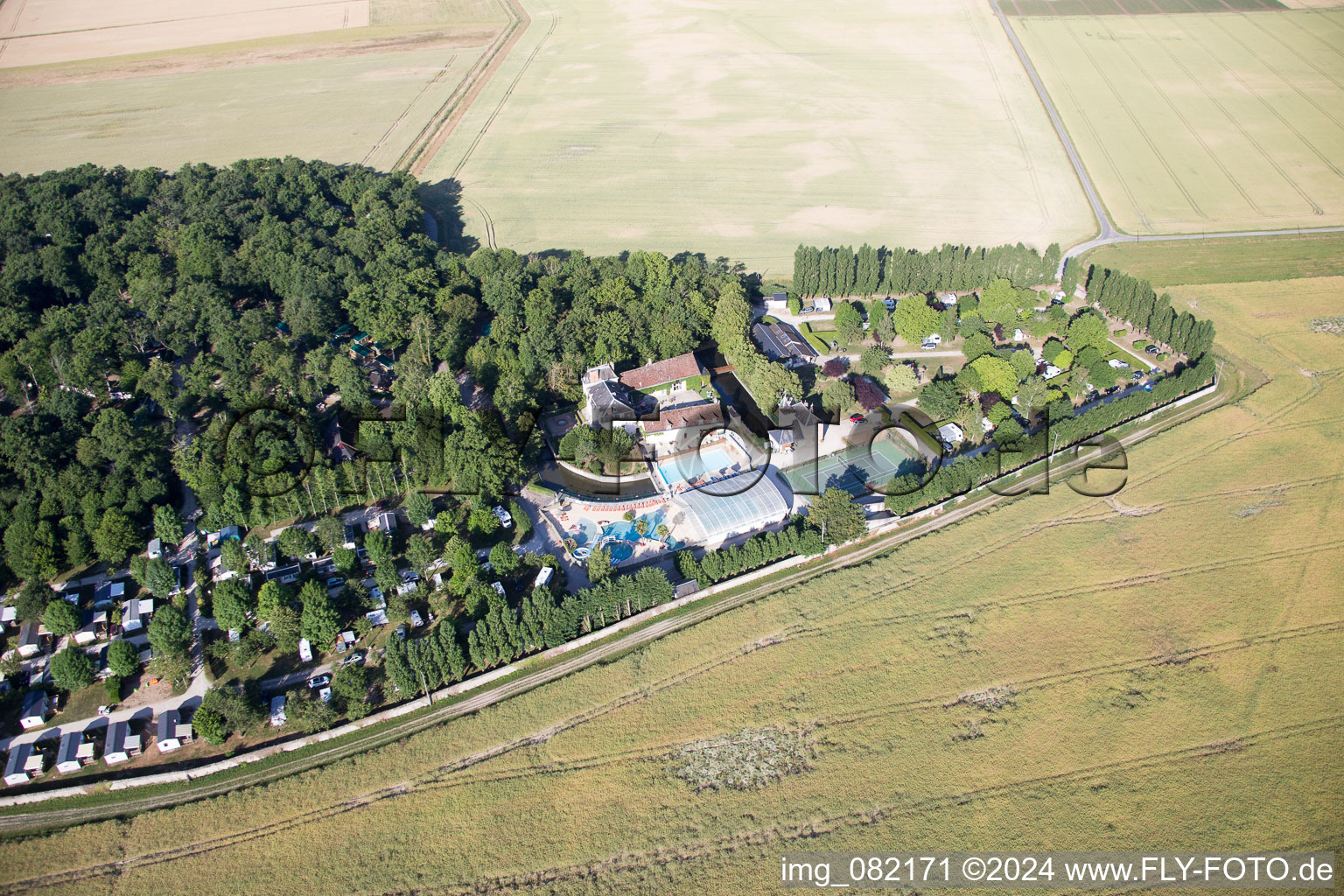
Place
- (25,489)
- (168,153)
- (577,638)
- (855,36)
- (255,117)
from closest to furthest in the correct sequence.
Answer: (577,638)
(25,489)
(168,153)
(255,117)
(855,36)

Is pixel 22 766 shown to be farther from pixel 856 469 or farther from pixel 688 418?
pixel 856 469

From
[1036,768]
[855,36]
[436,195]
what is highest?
[855,36]

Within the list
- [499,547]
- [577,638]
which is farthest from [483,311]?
[577,638]

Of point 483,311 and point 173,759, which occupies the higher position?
point 483,311

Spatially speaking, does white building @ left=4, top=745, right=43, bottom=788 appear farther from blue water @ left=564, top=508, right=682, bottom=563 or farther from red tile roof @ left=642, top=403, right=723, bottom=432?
red tile roof @ left=642, top=403, right=723, bottom=432

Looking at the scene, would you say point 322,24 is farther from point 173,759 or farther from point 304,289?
point 173,759

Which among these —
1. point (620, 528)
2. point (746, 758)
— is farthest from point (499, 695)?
point (746, 758)
